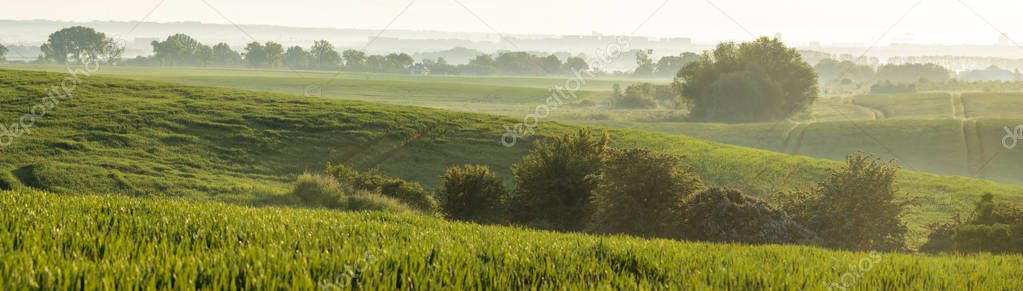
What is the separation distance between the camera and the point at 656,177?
62.7ft

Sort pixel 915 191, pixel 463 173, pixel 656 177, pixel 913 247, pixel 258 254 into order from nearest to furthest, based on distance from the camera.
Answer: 1. pixel 258 254
2. pixel 656 177
3. pixel 913 247
4. pixel 463 173
5. pixel 915 191

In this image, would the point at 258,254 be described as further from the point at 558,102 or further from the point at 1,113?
the point at 558,102

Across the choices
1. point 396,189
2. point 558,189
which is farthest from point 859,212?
point 396,189

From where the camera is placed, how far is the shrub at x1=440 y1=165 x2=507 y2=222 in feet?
72.2

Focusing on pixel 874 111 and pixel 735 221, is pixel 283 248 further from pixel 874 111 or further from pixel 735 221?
pixel 874 111

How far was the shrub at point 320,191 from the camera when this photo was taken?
78.5 feet

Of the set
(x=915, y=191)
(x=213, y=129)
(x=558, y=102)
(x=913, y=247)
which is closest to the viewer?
(x=913, y=247)

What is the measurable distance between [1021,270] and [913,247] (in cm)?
1120

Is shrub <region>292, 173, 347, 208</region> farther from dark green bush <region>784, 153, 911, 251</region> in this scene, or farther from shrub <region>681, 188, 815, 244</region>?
dark green bush <region>784, 153, 911, 251</region>

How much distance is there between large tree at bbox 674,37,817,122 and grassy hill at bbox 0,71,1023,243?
4446 centimetres

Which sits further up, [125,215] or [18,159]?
[125,215]

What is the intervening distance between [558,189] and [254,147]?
851 inches

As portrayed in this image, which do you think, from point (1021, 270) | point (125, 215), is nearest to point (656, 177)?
point (1021, 270)

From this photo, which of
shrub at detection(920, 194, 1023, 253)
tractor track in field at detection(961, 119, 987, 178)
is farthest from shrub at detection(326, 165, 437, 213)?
tractor track in field at detection(961, 119, 987, 178)
